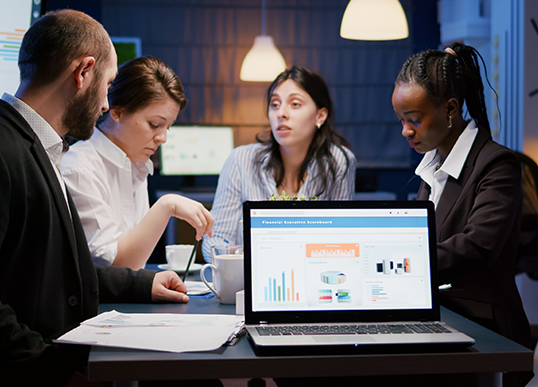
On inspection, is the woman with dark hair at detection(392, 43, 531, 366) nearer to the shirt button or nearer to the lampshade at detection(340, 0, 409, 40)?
the shirt button

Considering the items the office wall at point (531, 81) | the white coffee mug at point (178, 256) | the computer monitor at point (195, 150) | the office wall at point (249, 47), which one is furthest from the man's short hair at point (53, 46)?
the office wall at point (249, 47)

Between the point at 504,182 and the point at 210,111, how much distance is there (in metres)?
3.87

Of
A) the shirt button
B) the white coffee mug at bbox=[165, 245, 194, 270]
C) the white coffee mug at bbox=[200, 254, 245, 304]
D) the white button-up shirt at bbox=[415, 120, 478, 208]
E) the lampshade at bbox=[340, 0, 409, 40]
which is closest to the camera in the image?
the shirt button

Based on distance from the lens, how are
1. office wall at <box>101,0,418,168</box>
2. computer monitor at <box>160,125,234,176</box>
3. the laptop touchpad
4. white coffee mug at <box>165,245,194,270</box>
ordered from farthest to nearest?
office wall at <box>101,0,418,168</box> < computer monitor at <box>160,125,234,176</box> < white coffee mug at <box>165,245,194,270</box> < the laptop touchpad

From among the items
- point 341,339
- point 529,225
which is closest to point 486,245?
point 341,339

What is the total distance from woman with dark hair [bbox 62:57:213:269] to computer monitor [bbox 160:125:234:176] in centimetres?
244

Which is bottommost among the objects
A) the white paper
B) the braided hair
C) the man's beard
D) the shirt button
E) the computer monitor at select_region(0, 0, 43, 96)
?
the white paper

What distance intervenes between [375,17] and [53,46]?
74.8 inches

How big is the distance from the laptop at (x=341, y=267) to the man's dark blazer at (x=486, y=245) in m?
0.26

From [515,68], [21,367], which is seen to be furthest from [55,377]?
[515,68]

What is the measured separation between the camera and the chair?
2.82m

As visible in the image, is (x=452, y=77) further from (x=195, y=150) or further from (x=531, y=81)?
(x=195, y=150)

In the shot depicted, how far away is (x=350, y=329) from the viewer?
2.95ft

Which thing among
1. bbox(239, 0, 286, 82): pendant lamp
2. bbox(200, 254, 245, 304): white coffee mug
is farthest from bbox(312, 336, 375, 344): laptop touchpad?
bbox(239, 0, 286, 82): pendant lamp
